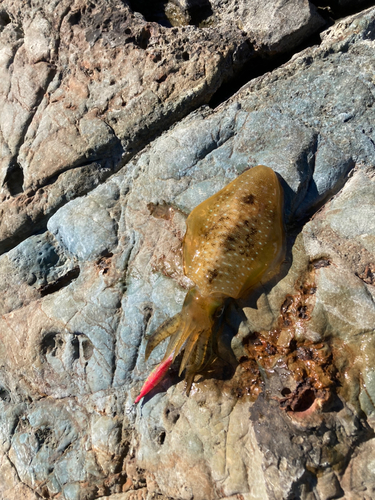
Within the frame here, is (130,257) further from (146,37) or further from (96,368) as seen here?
(146,37)

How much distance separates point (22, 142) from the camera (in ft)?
17.6

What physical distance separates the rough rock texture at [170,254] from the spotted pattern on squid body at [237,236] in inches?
8.1

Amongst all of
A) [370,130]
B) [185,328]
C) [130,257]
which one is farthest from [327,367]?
[370,130]

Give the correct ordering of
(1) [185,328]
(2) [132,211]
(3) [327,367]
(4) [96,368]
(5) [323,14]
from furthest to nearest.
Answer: (5) [323,14] < (2) [132,211] < (4) [96,368] < (1) [185,328] < (3) [327,367]

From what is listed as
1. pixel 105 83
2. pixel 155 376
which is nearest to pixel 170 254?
pixel 155 376

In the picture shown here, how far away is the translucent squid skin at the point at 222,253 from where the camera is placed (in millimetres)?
3709

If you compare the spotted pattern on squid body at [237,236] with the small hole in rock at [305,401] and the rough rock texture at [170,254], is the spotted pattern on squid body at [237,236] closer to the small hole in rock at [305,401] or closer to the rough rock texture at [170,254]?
the rough rock texture at [170,254]

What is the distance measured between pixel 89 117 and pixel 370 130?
3726 mm

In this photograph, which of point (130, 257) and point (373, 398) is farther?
point (130, 257)

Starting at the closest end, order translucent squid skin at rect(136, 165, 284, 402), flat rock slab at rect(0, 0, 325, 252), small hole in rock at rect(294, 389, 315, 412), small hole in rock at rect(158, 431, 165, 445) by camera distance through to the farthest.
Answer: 1. small hole in rock at rect(294, 389, 315, 412)
2. translucent squid skin at rect(136, 165, 284, 402)
3. small hole in rock at rect(158, 431, 165, 445)
4. flat rock slab at rect(0, 0, 325, 252)

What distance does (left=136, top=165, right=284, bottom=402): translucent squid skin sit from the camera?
3.71 meters

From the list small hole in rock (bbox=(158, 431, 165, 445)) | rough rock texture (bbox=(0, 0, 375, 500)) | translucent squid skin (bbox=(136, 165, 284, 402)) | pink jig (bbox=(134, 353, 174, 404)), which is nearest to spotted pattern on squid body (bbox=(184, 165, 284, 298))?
translucent squid skin (bbox=(136, 165, 284, 402))

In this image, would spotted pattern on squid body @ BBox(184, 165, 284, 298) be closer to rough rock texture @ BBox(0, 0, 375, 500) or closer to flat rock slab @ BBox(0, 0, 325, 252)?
rough rock texture @ BBox(0, 0, 375, 500)

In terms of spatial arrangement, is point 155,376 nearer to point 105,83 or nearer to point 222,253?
point 222,253
